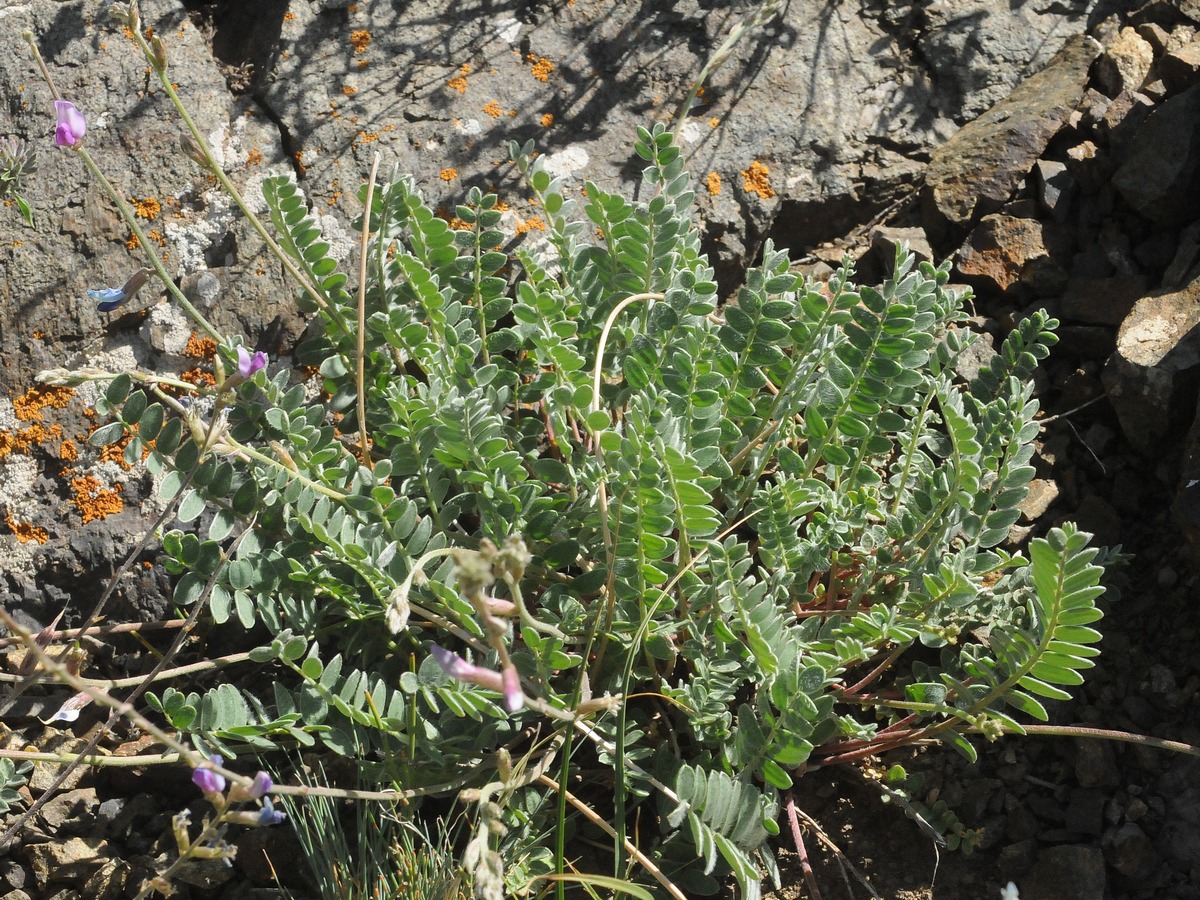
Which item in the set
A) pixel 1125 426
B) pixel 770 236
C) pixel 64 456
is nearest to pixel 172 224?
pixel 64 456

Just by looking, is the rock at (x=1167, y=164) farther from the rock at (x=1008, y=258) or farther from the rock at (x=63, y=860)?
the rock at (x=63, y=860)

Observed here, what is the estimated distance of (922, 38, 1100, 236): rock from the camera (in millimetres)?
3457

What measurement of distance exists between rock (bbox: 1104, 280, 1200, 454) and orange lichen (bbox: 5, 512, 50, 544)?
9.09 ft

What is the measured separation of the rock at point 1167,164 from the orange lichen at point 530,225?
167 cm

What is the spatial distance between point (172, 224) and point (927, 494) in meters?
2.22

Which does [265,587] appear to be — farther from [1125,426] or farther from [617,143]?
[1125,426]

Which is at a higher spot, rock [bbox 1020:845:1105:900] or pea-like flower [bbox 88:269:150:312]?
pea-like flower [bbox 88:269:150:312]

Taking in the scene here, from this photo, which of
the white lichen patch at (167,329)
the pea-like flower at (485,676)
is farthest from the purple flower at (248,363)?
the white lichen patch at (167,329)

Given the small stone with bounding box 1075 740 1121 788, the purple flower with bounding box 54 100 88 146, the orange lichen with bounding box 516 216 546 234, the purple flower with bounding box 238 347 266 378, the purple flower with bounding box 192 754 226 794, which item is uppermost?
the purple flower with bounding box 54 100 88 146

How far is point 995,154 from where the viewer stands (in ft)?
11.4

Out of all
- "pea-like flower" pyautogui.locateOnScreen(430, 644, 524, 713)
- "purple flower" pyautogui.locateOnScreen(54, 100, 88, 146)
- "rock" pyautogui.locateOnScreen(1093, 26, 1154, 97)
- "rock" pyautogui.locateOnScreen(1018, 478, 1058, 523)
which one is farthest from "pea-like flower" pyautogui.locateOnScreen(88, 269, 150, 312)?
"rock" pyautogui.locateOnScreen(1093, 26, 1154, 97)

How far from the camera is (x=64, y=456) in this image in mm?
2969

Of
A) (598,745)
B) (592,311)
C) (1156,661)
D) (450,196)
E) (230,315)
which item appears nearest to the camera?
(598,745)

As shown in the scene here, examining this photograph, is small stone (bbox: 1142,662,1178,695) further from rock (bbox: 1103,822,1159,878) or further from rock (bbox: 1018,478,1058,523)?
rock (bbox: 1018,478,1058,523)
